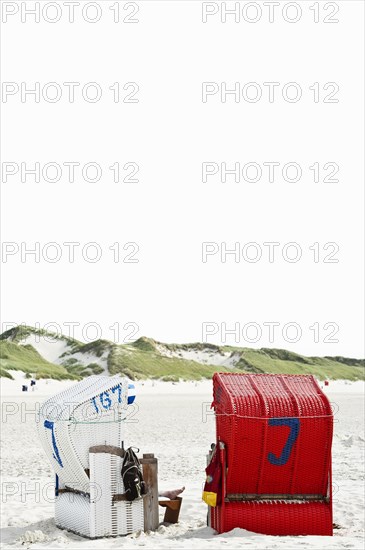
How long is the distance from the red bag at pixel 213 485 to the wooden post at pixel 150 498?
71 centimetres

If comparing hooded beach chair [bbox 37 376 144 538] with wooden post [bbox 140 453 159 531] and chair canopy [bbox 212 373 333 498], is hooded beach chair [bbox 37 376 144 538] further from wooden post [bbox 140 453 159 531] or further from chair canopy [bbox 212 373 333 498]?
chair canopy [bbox 212 373 333 498]

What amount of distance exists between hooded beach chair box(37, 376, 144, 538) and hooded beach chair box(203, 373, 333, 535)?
1084 millimetres

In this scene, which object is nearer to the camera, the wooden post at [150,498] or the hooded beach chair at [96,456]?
the hooded beach chair at [96,456]

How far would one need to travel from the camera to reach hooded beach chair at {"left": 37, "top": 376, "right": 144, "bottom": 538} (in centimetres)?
993

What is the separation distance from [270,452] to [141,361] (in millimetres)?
74610

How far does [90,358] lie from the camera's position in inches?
3499

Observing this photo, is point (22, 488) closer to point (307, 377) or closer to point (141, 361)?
point (307, 377)

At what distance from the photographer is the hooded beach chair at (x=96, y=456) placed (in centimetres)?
993

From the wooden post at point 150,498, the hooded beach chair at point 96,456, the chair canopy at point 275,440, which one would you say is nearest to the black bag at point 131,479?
the hooded beach chair at point 96,456

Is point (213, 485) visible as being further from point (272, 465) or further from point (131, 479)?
point (131, 479)

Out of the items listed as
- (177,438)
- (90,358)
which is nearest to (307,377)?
(177,438)

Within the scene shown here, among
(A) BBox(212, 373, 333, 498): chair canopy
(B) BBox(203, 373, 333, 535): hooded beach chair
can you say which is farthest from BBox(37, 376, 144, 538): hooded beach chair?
(A) BBox(212, 373, 333, 498): chair canopy

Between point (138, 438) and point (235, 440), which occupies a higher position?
point (235, 440)

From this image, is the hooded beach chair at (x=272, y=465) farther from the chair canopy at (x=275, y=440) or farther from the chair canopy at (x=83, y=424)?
the chair canopy at (x=83, y=424)
